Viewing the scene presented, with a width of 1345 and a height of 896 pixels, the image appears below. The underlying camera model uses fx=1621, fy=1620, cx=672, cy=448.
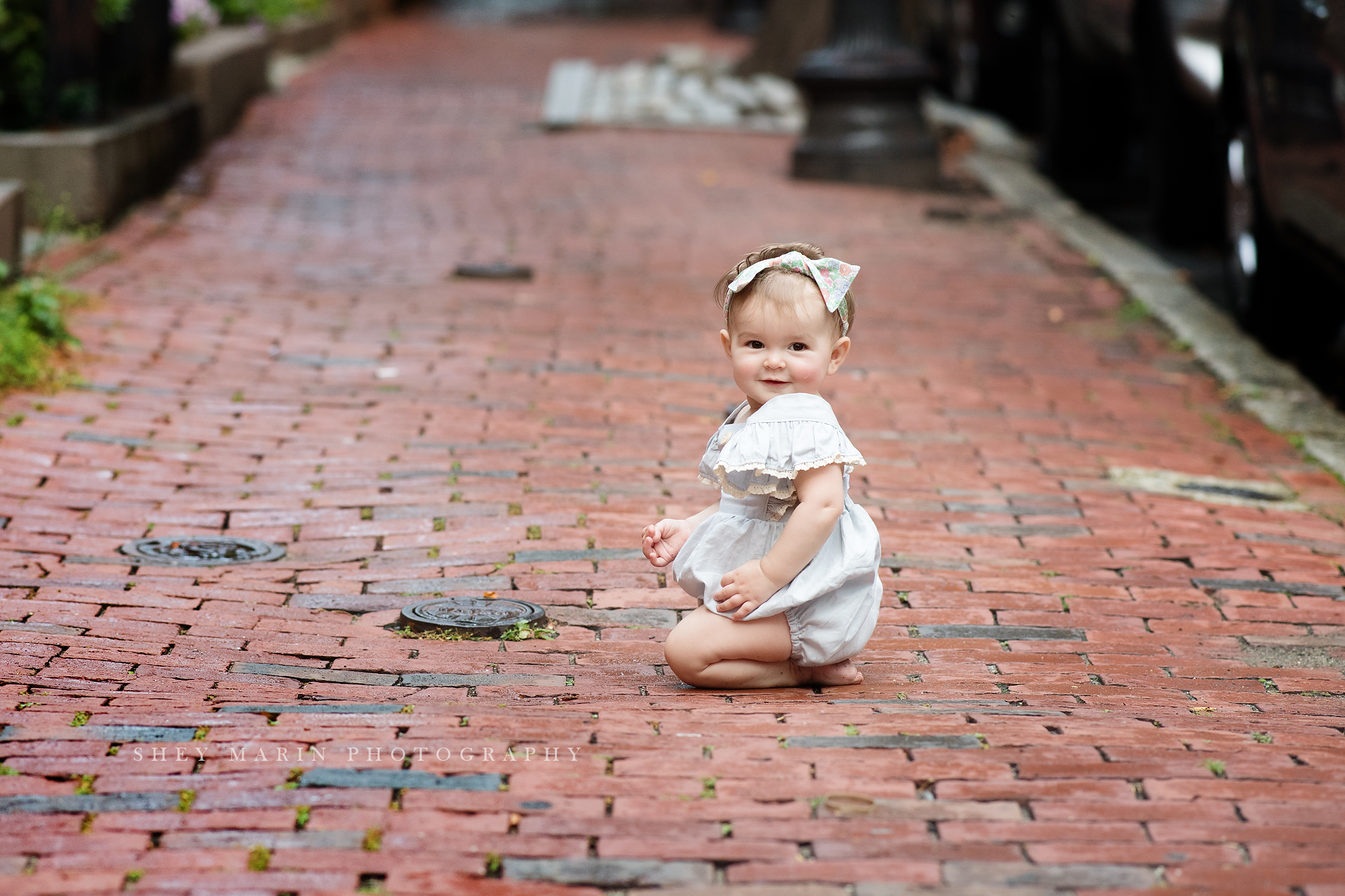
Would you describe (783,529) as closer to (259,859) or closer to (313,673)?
(313,673)

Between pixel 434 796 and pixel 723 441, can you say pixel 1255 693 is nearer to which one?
pixel 723 441

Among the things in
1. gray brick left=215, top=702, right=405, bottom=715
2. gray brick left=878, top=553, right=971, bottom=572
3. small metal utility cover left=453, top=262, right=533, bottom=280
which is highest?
gray brick left=215, top=702, right=405, bottom=715

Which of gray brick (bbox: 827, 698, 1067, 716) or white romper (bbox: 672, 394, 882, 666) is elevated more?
white romper (bbox: 672, 394, 882, 666)

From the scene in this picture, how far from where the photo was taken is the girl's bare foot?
12.1ft

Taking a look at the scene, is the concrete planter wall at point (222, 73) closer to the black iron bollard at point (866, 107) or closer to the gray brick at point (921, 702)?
the black iron bollard at point (866, 107)

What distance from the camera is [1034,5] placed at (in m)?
14.1

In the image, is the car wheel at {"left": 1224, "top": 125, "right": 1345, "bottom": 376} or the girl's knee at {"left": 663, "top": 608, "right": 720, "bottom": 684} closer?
the girl's knee at {"left": 663, "top": 608, "right": 720, "bottom": 684}

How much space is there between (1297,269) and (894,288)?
6.56ft

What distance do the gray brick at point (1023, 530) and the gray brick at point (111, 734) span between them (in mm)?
2570

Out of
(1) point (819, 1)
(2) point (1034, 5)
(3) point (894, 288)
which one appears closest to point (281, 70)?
(1) point (819, 1)

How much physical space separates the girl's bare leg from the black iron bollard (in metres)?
8.44

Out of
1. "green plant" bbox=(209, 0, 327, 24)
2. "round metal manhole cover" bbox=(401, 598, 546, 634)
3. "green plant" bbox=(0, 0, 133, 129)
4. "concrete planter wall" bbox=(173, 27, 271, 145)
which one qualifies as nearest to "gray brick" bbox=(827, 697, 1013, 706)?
"round metal manhole cover" bbox=(401, 598, 546, 634)

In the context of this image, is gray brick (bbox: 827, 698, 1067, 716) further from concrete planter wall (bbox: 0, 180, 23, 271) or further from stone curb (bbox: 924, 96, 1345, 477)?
concrete planter wall (bbox: 0, 180, 23, 271)

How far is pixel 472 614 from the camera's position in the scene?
162 inches
